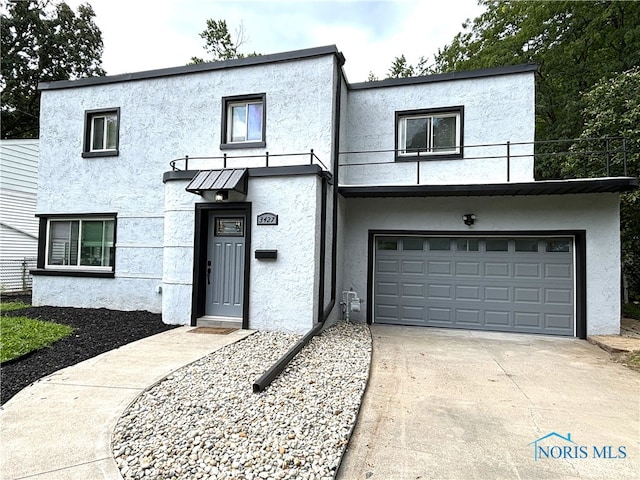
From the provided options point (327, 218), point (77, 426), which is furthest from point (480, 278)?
point (77, 426)

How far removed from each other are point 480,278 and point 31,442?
26.4 ft

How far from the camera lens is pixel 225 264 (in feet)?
24.3

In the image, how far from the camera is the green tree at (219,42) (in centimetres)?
1956

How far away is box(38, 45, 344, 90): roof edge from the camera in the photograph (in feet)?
24.9

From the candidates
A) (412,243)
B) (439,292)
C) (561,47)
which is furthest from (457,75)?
(561,47)

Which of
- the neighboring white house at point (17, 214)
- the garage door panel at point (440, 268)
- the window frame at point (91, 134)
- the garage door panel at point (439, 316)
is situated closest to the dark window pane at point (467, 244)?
the garage door panel at point (440, 268)

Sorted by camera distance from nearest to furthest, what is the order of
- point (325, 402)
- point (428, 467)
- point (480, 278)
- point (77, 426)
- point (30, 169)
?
point (428, 467)
point (77, 426)
point (325, 402)
point (480, 278)
point (30, 169)

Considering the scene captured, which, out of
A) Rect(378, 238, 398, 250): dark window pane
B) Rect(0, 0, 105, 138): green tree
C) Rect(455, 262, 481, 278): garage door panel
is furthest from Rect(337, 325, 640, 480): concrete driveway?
Rect(0, 0, 105, 138): green tree

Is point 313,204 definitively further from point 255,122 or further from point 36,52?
point 36,52

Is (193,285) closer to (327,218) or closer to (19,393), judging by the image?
(327,218)

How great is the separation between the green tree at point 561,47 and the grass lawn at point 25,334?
1366 centimetres

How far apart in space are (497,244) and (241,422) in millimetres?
7028

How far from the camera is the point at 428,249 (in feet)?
28.1

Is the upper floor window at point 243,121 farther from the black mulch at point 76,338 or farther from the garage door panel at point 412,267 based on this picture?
the garage door panel at point 412,267
